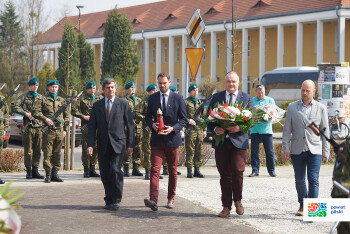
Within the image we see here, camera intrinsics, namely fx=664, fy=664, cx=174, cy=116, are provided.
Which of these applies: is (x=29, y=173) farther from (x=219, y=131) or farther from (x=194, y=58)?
(x=219, y=131)

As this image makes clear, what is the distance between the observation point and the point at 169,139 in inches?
362

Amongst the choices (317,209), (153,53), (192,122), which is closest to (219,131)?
(317,209)

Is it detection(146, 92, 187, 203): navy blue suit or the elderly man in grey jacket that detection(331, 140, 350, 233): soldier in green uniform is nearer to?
the elderly man in grey jacket

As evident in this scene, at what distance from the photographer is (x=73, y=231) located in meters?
7.37

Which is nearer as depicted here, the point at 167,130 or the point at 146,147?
the point at 167,130

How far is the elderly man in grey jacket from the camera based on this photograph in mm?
8281

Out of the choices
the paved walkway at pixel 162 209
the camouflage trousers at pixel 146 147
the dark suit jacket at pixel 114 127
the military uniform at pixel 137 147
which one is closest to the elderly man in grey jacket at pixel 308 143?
the paved walkway at pixel 162 209

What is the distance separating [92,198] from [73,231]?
2679 mm

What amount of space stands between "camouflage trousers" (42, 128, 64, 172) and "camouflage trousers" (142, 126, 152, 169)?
163cm

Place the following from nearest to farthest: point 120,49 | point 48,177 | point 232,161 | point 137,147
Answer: point 232,161, point 48,177, point 137,147, point 120,49

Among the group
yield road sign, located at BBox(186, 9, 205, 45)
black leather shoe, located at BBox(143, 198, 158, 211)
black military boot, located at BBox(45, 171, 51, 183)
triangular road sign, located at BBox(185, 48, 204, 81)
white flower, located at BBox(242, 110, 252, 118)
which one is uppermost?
yield road sign, located at BBox(186, 9, 205, 45)

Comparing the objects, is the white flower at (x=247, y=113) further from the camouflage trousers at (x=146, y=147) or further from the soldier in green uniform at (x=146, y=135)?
the camouflage trousers at (x=146, y=147)

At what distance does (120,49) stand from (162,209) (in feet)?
174


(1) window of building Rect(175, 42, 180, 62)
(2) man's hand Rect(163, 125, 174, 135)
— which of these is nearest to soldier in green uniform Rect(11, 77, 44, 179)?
(2) man's hand Rect(163, 125, 174, 135)
